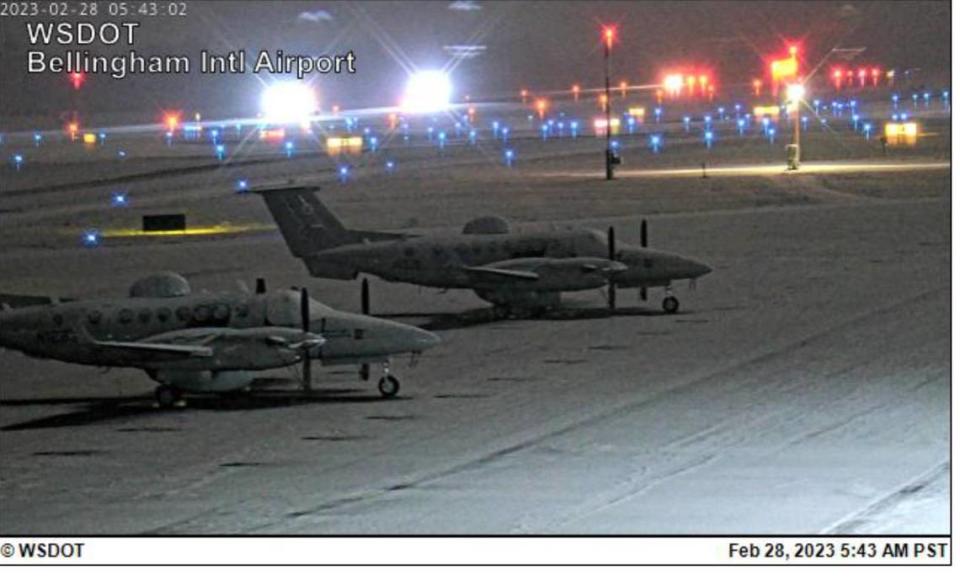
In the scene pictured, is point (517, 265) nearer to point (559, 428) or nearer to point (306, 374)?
point (306, 374)

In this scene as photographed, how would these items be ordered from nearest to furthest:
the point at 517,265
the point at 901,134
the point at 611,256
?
the point at 517,265 < the point at 611,256 < the point at 901,134

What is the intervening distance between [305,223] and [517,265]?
7.45m

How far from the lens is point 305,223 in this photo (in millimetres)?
60031

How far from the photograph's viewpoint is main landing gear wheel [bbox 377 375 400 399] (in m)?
42.6

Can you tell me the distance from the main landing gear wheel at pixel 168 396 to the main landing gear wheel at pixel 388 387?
14.6ft

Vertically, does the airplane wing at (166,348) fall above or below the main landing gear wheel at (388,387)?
above

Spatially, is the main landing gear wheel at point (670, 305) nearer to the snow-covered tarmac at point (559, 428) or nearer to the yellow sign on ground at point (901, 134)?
the snow-covered tarmac at point (559, 428)

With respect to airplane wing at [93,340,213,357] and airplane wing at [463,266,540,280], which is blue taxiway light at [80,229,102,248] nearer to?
airplane wing at [463,266,540,280]

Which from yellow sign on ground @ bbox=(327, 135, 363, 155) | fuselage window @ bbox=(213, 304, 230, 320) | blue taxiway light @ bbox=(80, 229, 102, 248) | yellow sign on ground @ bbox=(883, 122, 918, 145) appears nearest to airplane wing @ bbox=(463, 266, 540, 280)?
fuselage window @ bbox=(213, 304, 230, 320)

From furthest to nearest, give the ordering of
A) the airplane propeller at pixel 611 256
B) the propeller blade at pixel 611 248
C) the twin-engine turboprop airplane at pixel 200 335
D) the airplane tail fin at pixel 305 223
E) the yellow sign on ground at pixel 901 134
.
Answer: the yellow sign on ground at pixel 901 134
the airplane tail fin at pixel 305 223
the propeller blade at pixel 611 248
the airplane propeller at pixel 611 256
the twin-engine turboprop airplane at pixel 200 335

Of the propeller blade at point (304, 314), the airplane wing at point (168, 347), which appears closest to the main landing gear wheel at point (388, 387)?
the propeller blade at point (304, 314)

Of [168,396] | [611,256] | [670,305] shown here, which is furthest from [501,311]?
[168,396]

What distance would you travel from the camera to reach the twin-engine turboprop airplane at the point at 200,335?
4097 cm

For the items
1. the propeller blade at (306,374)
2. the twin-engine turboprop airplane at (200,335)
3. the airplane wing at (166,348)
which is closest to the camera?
the airplane wing at (166,348)
